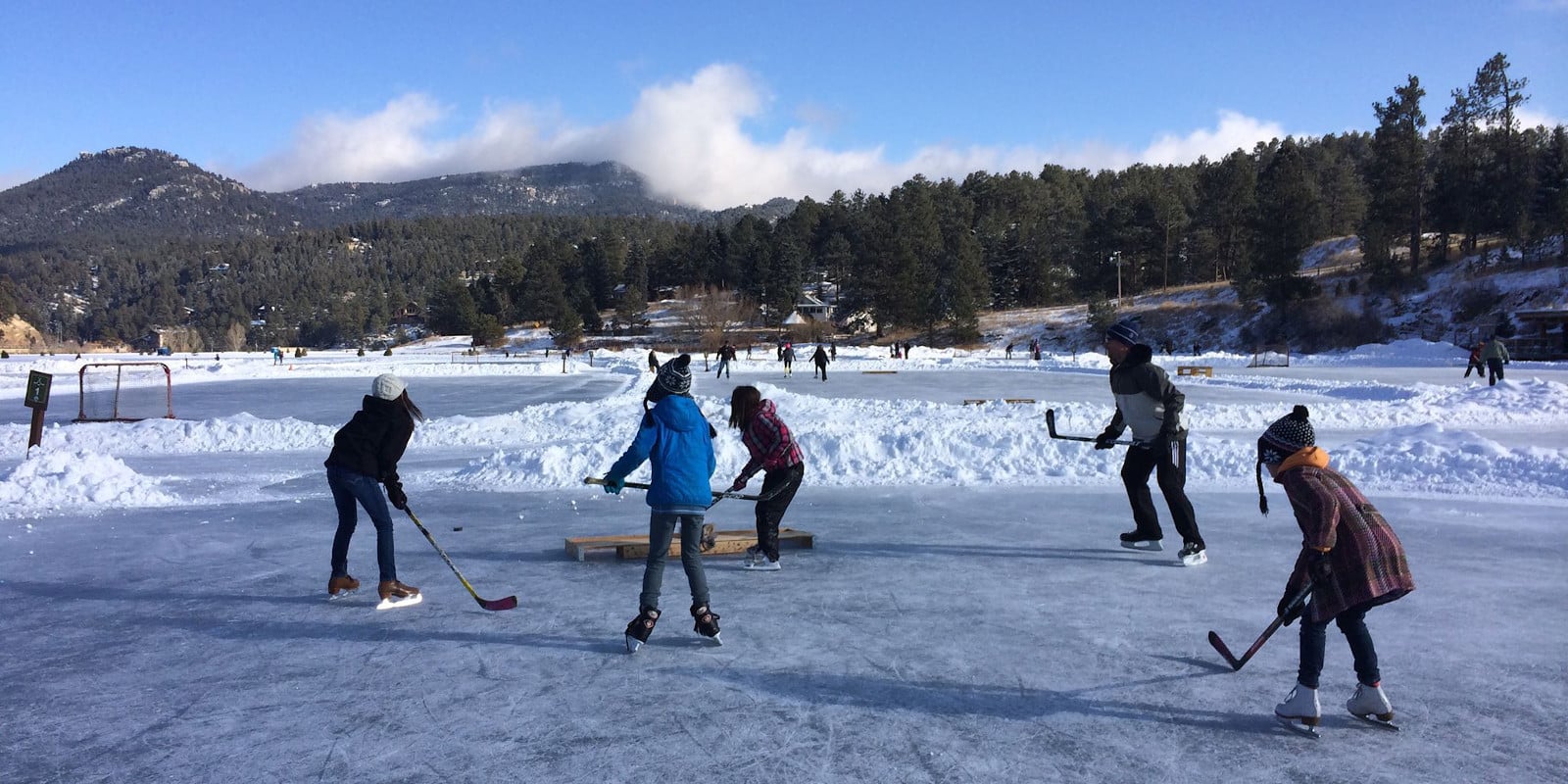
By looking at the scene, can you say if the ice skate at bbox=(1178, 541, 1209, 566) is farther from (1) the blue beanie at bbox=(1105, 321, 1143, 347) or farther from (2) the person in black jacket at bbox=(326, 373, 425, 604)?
(2) the person in black jacket at bbox=(326, 373, 425, 604)

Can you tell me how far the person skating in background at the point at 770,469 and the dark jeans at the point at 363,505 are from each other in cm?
238

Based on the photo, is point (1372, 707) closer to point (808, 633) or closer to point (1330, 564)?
point (1330, 564)

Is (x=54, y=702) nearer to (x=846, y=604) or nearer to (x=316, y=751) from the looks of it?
(x=316, y=751)

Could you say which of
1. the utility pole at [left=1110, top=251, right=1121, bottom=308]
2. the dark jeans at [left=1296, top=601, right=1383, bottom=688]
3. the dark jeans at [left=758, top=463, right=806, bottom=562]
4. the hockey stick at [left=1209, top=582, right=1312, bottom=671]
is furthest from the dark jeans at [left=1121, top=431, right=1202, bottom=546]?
the utility pole at [left=1110, top=251, right=1121, bottom=308]

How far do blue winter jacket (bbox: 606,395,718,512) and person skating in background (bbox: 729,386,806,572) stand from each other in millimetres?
1719

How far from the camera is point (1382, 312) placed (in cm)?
5294

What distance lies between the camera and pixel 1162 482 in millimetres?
7078

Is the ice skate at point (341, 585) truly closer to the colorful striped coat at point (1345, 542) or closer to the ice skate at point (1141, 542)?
the colorful striped coat at point (1345, 542)

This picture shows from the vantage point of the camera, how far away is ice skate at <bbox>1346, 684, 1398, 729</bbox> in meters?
4.07

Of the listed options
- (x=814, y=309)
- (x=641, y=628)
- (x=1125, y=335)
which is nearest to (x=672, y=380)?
(x=641, y=628)

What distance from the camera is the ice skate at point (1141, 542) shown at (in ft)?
24.9

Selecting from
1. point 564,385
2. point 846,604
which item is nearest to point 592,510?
point 846,604

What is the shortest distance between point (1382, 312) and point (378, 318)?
5523 inches

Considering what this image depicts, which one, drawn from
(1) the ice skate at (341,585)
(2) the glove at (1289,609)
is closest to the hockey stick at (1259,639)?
(2) the glove at (1289,609)
